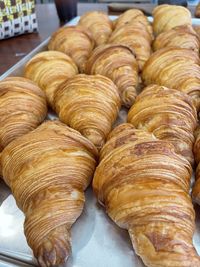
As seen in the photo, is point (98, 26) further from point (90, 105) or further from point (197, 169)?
point (197, 169)

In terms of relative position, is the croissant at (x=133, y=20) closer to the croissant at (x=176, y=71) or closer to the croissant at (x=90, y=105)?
the croissant at (x=176, y=71)

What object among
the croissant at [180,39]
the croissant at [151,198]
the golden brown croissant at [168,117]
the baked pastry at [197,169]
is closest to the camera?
the croissant at [151,198]

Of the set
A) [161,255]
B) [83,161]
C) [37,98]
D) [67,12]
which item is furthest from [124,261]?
[67,12]

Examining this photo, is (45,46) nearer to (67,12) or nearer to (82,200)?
(67,12)

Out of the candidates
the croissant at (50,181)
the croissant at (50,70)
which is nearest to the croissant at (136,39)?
the croissant at (50,70)

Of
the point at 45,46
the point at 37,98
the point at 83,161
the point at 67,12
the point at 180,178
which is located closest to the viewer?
the point at 180,178

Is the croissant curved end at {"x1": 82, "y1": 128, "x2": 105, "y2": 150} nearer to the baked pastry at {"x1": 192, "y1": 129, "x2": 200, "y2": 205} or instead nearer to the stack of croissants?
the stack of croissants
